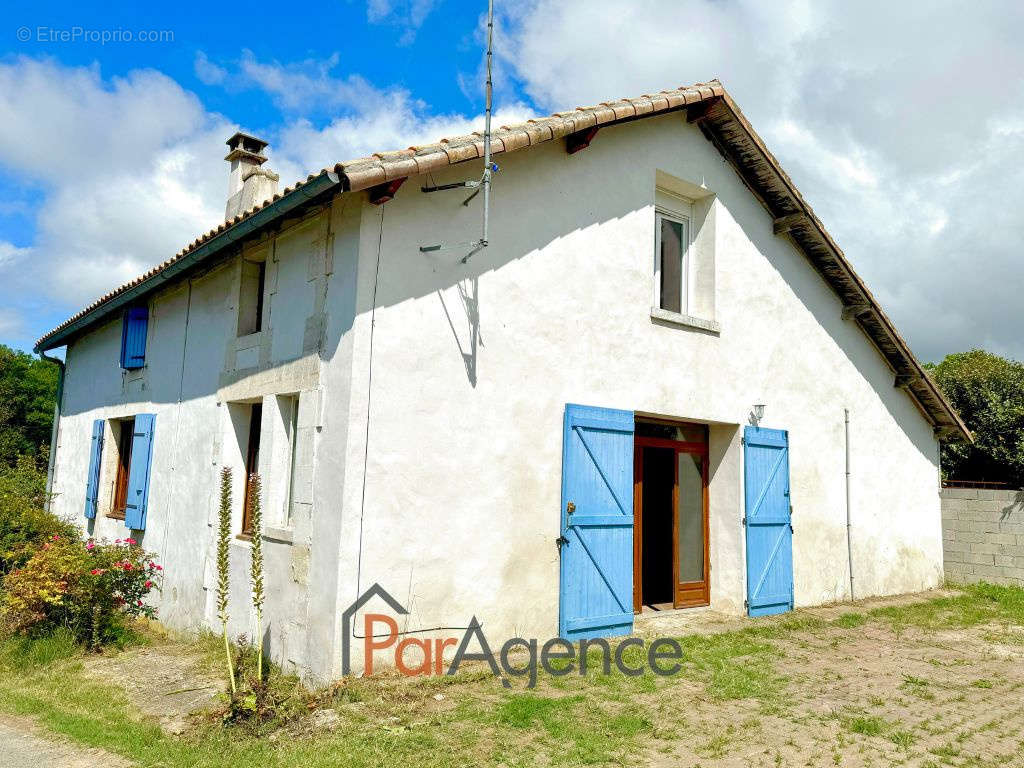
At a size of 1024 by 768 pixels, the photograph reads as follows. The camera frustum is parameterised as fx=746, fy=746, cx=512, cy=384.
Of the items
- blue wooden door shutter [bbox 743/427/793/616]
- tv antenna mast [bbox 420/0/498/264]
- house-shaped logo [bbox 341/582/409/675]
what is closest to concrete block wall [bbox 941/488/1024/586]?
blue wooden door shutter [bbox 743/427/793/616]

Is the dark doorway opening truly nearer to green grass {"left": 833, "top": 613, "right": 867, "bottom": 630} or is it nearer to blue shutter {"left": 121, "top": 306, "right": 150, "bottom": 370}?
green grass {"left": 833, "top": 613, "right": 867, "bottom": 630}

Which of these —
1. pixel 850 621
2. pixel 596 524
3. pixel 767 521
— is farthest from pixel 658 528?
pixel 850 621

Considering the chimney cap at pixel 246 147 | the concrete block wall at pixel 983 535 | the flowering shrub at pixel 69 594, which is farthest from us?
the concrete block wall at pixel 983 535

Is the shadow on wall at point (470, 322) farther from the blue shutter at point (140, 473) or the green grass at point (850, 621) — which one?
the green grass at point (850, 621)

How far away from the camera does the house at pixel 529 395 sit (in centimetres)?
569

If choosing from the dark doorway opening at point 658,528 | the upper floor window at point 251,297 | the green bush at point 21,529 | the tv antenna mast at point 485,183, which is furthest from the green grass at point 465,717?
the tv antenna mast at point 485,183

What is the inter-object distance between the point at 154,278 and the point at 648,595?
6.41 metres

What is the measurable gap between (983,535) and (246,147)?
12.1 meters

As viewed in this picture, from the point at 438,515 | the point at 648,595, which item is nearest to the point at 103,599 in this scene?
the point at 438,515

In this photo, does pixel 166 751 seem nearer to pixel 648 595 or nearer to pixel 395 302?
pixel 395 302

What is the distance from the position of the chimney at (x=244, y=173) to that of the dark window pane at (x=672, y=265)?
17.2ft

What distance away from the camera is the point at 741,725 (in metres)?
4.73

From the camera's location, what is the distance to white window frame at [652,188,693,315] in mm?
8203

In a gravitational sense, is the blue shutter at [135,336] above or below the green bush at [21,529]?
above
